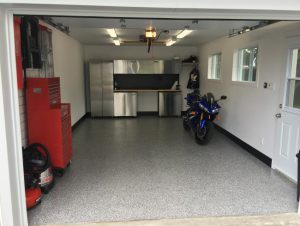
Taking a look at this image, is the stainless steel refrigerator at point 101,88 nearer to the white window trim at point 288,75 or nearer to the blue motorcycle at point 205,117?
the blue motorcycle at point 205,117

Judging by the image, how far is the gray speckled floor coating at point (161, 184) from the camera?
2707 millimetres

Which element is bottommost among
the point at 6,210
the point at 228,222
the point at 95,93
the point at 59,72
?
the point at 228,222

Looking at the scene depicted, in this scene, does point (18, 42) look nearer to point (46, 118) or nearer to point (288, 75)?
point (46, 118)

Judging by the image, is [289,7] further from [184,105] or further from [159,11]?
[184,105]

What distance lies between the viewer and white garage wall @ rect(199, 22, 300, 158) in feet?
12.2

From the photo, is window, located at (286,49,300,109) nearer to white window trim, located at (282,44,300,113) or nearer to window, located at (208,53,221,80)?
white window trim, located at (282,44,300,113)

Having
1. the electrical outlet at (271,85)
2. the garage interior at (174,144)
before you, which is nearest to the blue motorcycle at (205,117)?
the garage interior at (174,144)

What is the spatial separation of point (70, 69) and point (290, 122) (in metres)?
4.71

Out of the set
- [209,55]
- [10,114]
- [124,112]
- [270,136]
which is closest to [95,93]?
[124,112]

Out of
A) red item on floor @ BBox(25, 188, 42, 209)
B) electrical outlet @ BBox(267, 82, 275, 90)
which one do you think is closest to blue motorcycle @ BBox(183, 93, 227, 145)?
electrical outlet @ BBox(267, 82, 275, 90)

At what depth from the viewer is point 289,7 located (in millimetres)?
2023

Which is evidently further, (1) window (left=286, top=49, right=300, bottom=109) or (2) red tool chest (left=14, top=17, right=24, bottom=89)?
(1) window (left=286, top=49, right=300, bottom=109)

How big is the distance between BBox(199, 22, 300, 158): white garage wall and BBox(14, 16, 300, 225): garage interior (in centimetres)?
2

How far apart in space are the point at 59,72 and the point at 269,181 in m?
4.08
